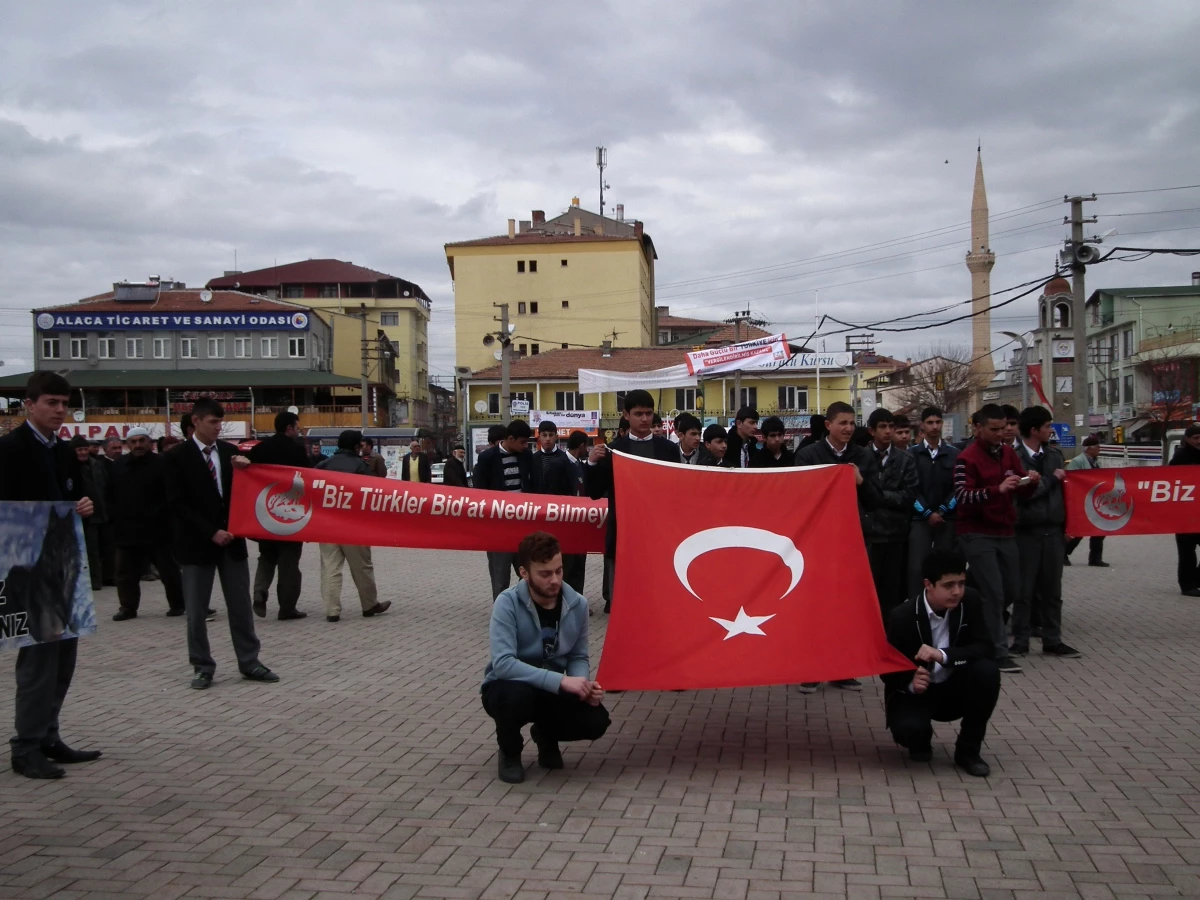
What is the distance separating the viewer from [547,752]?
572 centimetres

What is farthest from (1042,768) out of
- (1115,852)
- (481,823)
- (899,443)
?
(899,443)

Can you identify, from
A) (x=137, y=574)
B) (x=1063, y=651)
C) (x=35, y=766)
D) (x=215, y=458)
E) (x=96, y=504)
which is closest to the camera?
(x=35, y=766)

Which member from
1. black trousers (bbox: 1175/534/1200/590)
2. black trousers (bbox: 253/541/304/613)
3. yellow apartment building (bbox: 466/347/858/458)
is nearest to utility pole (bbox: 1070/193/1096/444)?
black trousers (bbox: 1175/534/1200/590)

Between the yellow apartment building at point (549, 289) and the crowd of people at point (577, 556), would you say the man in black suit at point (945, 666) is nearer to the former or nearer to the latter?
the crowd of people at point (577, 556)

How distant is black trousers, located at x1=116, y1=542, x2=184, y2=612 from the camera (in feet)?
38.4

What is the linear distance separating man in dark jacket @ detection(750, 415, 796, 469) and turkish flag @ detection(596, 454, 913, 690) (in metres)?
2.25

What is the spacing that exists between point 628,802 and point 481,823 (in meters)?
0.73

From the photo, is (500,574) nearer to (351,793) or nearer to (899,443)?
(899,443)

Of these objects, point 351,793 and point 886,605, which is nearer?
point 351,793

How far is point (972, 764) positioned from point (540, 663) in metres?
2.26

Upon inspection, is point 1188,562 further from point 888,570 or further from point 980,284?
point 980,284

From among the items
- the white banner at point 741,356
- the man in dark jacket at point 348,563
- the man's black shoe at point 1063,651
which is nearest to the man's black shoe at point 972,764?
the man's black shoe at point 1063,651

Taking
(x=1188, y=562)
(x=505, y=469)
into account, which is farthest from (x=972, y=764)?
(x=1188, y=562)

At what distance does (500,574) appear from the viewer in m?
10.1
